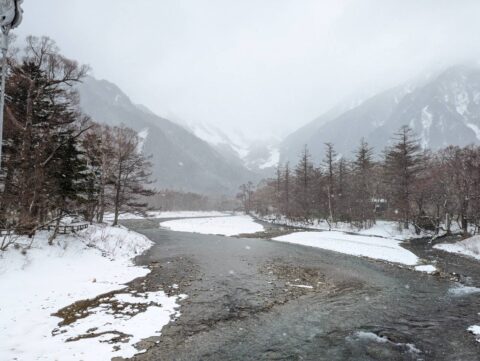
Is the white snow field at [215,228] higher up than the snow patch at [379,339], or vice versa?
the white snow field at [215,228]

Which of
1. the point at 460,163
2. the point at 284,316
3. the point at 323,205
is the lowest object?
the point at 284,316

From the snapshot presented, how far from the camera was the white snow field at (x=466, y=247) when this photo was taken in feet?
88.4

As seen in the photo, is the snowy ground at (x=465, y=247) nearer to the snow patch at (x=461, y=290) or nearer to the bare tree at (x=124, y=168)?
the snow patch at (x=461, y=290)

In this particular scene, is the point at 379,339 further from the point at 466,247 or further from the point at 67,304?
the point at 466,247

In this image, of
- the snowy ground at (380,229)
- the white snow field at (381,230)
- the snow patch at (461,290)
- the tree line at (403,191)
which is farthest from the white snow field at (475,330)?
the snowy ground at (380,229)

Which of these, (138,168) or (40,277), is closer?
(40,277)

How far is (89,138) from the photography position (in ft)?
106

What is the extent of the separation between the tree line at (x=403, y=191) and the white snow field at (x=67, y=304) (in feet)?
120

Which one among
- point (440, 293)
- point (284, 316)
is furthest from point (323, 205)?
point (284, 316)

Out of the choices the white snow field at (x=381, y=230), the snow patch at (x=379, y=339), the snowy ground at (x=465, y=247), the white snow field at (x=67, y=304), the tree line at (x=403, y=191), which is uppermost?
the tree line at (x=403, y=191)

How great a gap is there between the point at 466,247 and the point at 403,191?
15.8m

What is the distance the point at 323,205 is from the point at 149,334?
55.3 meters

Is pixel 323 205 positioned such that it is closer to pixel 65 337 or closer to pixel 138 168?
pixel 138 168

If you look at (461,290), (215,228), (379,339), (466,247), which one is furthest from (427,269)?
(215,228)
